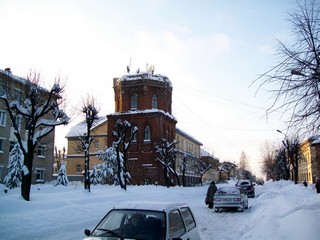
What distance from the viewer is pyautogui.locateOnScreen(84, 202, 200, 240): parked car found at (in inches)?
244

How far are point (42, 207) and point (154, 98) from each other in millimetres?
42126

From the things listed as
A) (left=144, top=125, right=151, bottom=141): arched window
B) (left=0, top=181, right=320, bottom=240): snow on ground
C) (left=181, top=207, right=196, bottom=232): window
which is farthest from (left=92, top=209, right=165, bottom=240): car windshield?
(left=144, top=125, right=151, bottom=141): arched window

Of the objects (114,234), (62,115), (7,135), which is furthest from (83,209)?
(7,135)

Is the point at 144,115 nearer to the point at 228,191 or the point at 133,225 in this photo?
the point at 228,191

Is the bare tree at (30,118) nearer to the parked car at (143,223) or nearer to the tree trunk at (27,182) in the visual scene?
the tree trunk at (27,182)

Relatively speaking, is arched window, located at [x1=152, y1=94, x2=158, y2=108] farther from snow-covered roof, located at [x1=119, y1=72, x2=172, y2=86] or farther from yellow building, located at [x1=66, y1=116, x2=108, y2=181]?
yellow building, located at [x1=66, y1=116, x2=108, y2=181]

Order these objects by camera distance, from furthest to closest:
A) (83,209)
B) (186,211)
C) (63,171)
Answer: (63,171)
(83,209)
(186,211)

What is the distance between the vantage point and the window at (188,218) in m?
7.53

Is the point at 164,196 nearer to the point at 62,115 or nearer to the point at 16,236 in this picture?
the point at 62,115

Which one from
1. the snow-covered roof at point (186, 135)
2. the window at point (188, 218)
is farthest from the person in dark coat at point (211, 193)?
the snow-covered roof at point (186, 135)

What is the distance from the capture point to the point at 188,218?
308 inches

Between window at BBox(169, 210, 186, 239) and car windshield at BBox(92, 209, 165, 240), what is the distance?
0.22m

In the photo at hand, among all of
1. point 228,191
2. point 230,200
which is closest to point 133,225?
point 230,200

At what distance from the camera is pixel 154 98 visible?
192 ft
